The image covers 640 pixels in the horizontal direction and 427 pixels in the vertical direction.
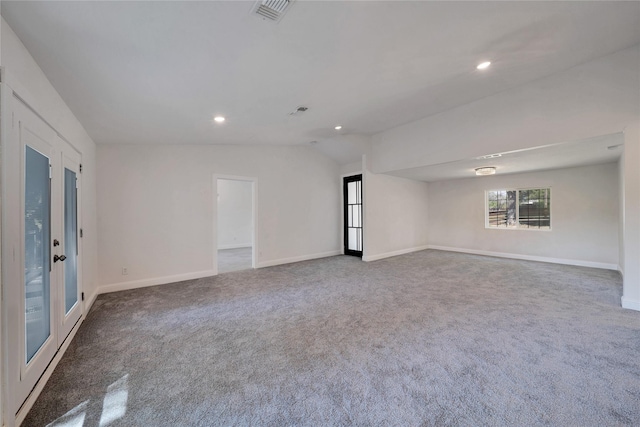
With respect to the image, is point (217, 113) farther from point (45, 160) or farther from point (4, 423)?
point (4, 423)

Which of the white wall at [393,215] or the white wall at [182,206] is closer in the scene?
the white wall at [182,206]

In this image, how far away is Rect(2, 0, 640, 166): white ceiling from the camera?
1764mm

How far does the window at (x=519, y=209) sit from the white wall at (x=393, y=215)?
1.80 metres

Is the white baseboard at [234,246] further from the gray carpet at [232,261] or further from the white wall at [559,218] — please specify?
the white wall at [559,218]

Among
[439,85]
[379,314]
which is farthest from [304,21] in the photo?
[379,314]

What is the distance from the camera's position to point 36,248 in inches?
78.9

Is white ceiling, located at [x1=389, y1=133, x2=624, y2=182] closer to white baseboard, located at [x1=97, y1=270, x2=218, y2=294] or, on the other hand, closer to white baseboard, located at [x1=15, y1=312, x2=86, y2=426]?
white baseboard, located at [x1=97, y1=270, x2=218, y2=294]

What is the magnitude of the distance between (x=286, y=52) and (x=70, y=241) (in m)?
3.10

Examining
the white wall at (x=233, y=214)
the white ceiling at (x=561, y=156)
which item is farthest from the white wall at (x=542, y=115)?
the white wall at (x=233, y=214)

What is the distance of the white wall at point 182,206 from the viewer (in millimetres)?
4258

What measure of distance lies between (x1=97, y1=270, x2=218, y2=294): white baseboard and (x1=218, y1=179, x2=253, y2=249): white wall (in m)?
3.81

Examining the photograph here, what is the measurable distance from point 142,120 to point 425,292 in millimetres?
4732

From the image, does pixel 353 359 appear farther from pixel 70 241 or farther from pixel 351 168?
pixel 351 168

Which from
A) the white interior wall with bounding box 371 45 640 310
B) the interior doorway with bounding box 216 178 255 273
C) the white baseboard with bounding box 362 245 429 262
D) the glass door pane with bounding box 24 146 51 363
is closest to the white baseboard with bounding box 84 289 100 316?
the glass door pane with bounding box 24 146 51 363
